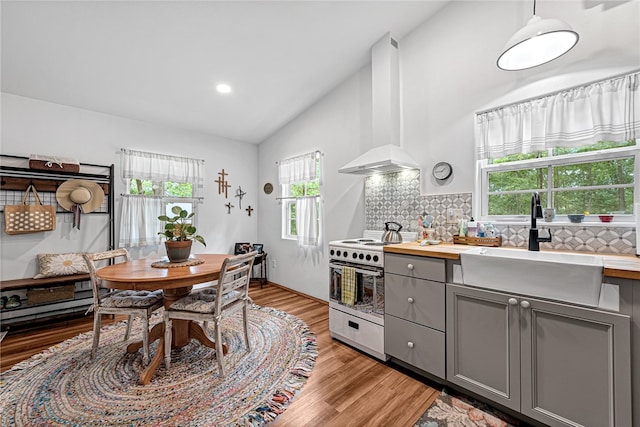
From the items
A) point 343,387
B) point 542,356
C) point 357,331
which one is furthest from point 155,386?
point 542,356

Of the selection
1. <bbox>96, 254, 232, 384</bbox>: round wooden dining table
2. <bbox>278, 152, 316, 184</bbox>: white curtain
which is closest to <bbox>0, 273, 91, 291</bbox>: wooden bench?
<bbox>96, 254, 232, 384</bbox>: round wooden dining table

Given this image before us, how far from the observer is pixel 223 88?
10.6 feet

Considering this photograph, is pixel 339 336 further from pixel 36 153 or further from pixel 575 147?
pixel 36 153

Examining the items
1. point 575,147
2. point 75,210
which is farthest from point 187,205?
point 575,147

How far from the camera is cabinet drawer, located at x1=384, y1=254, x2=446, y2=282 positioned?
6.02 feet

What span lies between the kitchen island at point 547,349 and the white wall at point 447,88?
115cm

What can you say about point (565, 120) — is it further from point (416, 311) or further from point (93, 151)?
point (93, 151)

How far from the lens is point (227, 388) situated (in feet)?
6.05

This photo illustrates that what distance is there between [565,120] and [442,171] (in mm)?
900

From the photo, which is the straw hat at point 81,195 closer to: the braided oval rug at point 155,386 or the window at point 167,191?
the window at point 167,191

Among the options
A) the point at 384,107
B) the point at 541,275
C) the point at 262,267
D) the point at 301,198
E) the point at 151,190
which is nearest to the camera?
the point at 541,275

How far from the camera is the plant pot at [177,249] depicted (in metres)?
2.31

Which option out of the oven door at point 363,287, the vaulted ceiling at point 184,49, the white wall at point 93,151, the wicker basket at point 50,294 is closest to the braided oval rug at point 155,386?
the oven door at point 363,287

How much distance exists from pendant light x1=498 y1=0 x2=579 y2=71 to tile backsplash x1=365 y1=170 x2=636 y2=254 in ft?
3.40
